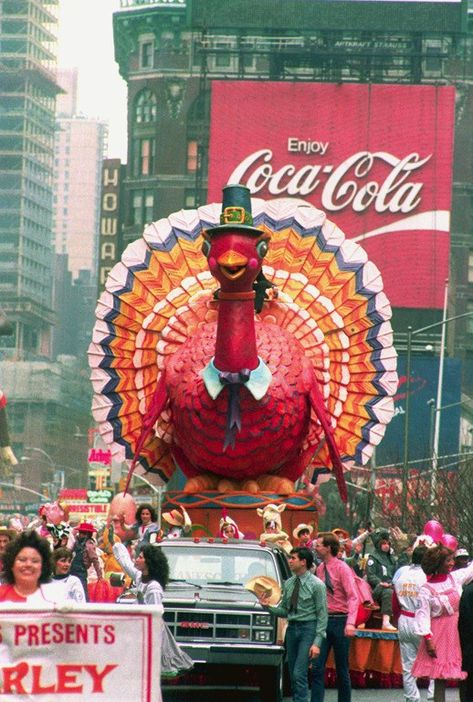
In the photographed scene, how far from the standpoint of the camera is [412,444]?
242ft

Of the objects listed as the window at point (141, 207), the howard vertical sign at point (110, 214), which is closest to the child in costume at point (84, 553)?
the howard vertical sign at point (110, 214)

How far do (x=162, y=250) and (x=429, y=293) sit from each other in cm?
5377

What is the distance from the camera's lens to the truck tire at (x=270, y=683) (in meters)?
17.8

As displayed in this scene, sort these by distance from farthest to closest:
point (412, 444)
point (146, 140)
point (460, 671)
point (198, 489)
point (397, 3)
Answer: point (146, 140)
point (397, 3)
point (412, 444)
point (198, 489)
point (460, 671)

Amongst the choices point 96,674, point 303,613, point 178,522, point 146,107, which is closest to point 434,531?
point 178,522

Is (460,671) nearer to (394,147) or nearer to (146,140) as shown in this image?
(394,147)

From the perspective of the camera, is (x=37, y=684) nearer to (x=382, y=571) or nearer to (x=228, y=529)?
(x=228, y=529)

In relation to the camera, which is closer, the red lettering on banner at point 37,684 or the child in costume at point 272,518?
the red lettering on banner at point 37,684

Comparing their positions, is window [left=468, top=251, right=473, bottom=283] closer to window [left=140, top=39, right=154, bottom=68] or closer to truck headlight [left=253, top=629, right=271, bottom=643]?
window [left=140, top=39, right=154, bottom=68]

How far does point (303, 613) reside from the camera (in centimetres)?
1664

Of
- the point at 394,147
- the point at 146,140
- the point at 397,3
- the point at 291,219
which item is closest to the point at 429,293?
the point at 394,147

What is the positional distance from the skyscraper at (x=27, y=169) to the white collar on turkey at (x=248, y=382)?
455 ft

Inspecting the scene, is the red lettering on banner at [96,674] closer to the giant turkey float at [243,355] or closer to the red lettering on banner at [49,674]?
the red lettering on banner at [49,674]

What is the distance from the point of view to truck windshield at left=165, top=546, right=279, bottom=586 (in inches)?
727
